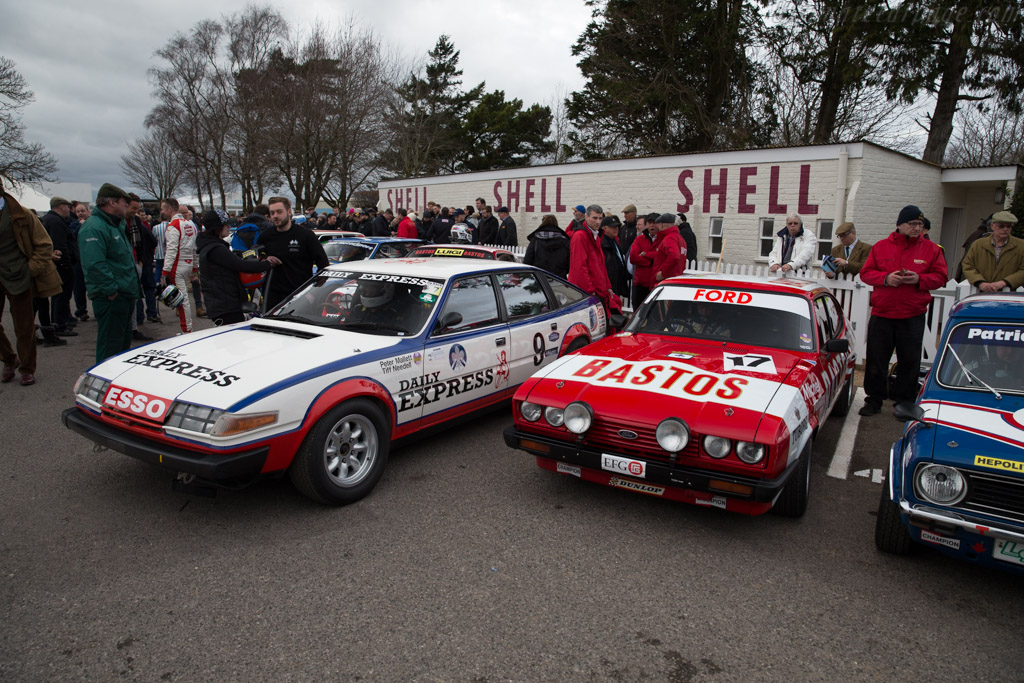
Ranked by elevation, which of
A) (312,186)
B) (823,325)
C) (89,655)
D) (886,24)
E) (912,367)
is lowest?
(89,655)

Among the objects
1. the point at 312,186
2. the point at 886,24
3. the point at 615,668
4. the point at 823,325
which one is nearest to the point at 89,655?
the point at 615,668

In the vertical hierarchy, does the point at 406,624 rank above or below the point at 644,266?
below

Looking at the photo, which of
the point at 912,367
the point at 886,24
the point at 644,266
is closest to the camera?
the point at 912,367

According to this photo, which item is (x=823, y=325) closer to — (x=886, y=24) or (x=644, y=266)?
(x=644, y=266)

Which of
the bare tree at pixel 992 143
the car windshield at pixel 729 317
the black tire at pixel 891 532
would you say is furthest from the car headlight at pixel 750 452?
the bare tree at pixel 992 143

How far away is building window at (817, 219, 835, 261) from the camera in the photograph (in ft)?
43.5

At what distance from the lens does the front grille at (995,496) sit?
2806 millimetres

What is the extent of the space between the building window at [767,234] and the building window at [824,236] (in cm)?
99

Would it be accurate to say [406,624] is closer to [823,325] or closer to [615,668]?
[615,668]

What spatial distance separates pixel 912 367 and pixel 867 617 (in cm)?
370

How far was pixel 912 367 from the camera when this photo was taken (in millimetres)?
5832

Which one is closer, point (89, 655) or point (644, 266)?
point (89, 655)

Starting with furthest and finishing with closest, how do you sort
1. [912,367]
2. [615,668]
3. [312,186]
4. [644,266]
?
[312,186] → [644,266] → [912,367] → [615,668]

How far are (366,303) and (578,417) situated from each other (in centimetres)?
196
